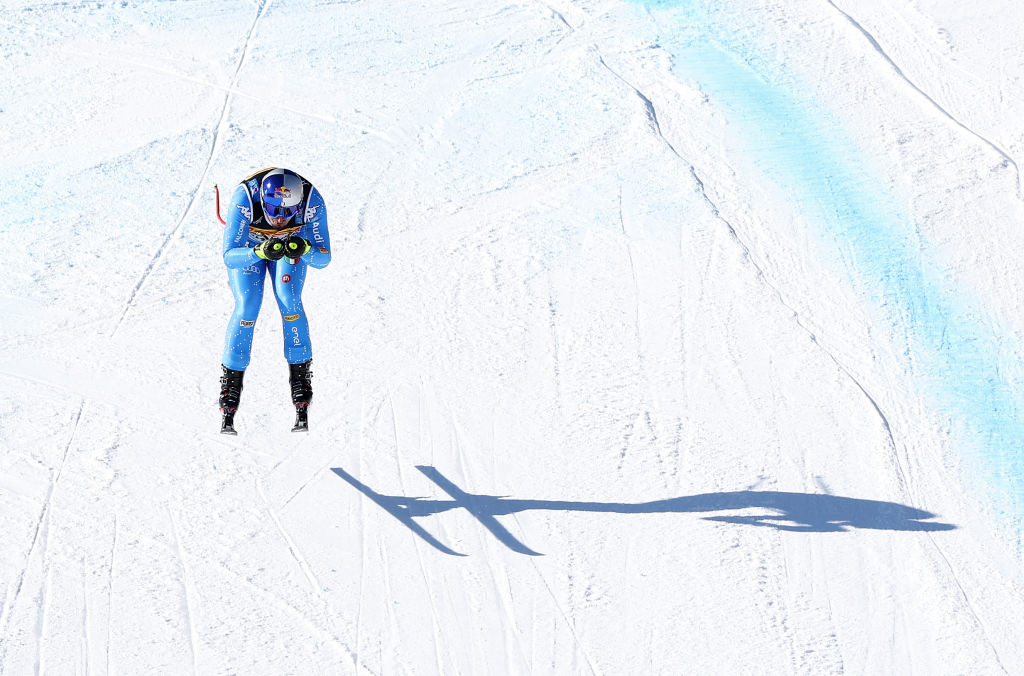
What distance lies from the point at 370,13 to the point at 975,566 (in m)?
8.74

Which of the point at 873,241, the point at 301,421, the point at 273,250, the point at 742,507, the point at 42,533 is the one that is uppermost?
the point at 873,241

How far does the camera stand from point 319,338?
333 inches

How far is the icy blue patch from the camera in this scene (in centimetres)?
792

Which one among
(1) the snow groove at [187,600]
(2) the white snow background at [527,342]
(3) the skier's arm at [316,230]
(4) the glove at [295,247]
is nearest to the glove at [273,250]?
(4) the glove at [295,247]

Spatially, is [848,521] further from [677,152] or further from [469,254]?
[677,152]

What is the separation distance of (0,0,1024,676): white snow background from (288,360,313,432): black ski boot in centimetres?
15

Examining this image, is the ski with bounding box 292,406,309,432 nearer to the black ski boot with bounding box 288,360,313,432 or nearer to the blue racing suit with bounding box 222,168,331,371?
the black ski boot with bounding box 288,360,313,432

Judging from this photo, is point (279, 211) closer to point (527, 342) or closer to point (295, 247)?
point (295, 247)

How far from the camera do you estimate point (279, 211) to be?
709 cm

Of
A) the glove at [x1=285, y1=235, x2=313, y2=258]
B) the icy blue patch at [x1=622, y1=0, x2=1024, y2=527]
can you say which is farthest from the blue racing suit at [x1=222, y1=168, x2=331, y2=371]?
the icy blue patch at [x1=622, y1=0, x2=1024, y2=527]

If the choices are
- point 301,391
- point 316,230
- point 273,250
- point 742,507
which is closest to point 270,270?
point 316,230

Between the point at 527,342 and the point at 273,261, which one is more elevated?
the point at 273,261

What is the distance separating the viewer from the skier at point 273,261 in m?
7.05

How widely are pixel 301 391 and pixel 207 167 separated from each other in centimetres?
379
